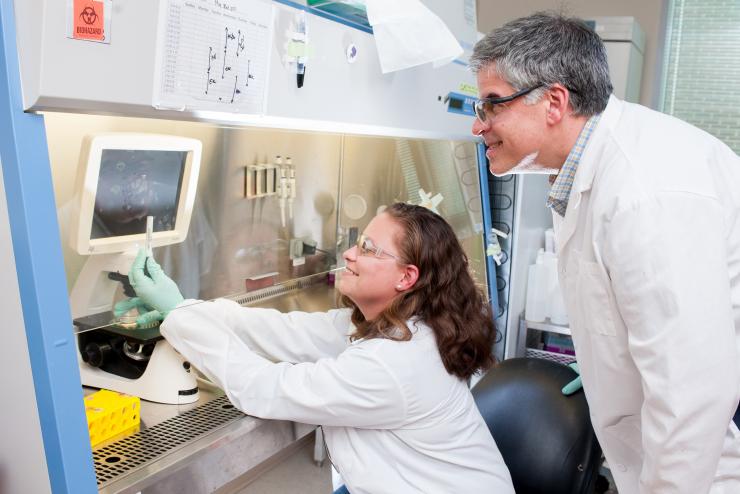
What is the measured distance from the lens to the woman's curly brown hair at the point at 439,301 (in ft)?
4.29

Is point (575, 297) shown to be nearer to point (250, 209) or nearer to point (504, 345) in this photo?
point (250, 209)

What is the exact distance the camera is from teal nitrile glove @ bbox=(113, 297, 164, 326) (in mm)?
1215

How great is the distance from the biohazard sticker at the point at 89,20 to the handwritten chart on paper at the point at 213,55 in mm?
93

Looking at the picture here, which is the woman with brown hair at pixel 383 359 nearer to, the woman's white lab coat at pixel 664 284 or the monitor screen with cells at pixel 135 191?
the monitor screen with cells at pixel 135 191

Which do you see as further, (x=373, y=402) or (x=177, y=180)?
(x=177, y=180)

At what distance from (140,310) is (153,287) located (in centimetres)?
5

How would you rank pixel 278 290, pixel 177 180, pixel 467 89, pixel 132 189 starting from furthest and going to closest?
pixel 467 89 < pixel 278 290 < pixel 177 180 < pixel 132 189

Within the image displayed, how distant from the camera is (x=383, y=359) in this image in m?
1.20

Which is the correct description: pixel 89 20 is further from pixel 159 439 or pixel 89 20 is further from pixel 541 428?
pixel 541 428

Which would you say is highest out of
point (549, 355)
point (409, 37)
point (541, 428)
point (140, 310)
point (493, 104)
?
point (409, 37)

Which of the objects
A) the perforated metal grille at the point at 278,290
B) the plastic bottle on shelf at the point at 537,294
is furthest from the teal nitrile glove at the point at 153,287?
the plastic bottle on shelf at the point at 537,294

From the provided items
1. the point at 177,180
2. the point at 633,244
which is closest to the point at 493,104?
the point at 633,244

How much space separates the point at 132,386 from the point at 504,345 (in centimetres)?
151

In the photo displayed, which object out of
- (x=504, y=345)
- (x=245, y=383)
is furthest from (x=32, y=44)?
(x=504, y=345)
